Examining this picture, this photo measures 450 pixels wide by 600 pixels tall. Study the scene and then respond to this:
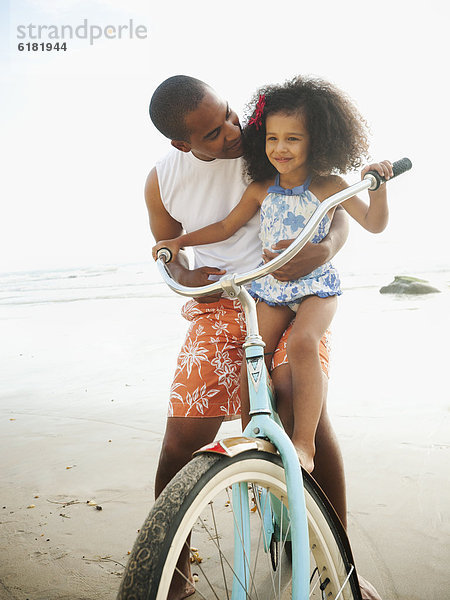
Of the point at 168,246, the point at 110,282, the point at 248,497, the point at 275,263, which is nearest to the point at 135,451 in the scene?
the point at 168,246

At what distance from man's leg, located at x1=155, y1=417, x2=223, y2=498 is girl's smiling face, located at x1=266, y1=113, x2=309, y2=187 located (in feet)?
3.07

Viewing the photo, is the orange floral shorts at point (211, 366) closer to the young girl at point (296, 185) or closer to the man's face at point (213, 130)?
the young girl at point (296, 185)

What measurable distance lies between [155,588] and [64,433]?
3.38 metres

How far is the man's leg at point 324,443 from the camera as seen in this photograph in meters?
1.87

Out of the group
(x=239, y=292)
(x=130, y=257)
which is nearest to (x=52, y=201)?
(x=130, y=257)

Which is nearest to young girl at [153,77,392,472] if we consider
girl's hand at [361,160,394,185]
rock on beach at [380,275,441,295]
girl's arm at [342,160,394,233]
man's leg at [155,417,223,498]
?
girl's arm at [342,160,394,233]

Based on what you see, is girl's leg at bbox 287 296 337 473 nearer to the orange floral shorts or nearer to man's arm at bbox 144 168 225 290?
the orange floral shorts

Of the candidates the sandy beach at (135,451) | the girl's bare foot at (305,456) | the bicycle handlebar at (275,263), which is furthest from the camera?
the sandy beach at (135,451)

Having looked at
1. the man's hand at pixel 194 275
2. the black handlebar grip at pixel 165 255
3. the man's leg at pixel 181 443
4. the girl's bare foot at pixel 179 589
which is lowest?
the girl's bare foot at pixel 179 589

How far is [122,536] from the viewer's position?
275 cm

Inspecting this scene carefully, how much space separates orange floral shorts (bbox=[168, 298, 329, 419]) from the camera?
2.13 meters

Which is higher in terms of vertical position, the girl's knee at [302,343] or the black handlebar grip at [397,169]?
the black handlebar grip at [397,169]

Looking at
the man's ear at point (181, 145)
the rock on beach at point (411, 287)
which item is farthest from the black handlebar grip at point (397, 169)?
the rock on beach at point (411, 287)

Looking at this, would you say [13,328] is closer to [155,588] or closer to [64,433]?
[64,433]
